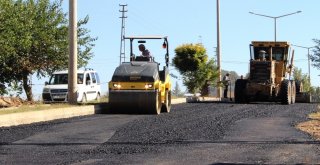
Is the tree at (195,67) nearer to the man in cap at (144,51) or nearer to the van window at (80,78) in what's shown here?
the van window at (80,78)

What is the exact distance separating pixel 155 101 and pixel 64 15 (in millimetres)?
17319

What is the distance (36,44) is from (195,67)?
50.2ft

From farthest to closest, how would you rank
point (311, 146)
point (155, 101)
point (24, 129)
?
point (155, 101), point (24, 129), point (311, 146)

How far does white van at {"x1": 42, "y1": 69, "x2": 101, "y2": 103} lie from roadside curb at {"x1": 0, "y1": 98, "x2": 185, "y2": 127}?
964 centimetres

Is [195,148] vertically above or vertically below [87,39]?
below

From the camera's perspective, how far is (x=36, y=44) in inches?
1367

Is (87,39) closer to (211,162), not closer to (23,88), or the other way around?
(23,88)

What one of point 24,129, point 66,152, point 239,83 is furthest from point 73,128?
point 239,83

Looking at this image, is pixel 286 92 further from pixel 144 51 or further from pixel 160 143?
pixel 160 143

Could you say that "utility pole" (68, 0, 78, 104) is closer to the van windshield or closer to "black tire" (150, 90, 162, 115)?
"black tire" (150, 90, 162, 115)

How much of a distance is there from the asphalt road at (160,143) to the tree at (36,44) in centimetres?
1617

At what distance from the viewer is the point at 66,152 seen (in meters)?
11.2

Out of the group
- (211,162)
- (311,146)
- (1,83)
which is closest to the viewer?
(211,162)

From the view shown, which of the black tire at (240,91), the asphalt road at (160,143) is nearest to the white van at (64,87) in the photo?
the black tire at (240,91)
